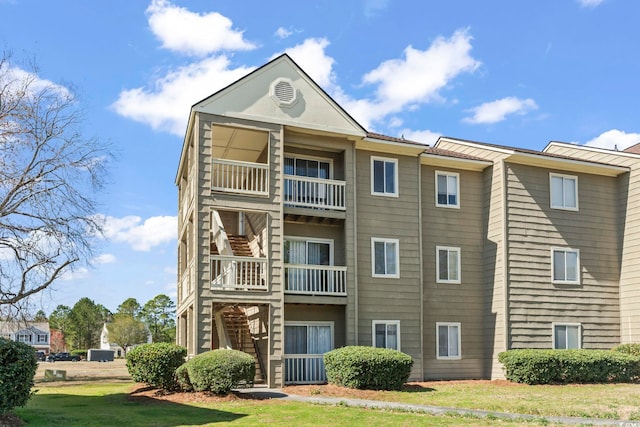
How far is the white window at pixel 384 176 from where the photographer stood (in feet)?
80.0

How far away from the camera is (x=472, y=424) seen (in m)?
13.8

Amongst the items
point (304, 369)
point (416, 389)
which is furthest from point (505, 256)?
point (304, 369)

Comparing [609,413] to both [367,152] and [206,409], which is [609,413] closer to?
[206,409]

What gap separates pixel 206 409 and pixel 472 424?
6.37m

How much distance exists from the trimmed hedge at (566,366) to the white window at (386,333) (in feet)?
12.4

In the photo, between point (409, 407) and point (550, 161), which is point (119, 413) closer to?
point (409, 407)

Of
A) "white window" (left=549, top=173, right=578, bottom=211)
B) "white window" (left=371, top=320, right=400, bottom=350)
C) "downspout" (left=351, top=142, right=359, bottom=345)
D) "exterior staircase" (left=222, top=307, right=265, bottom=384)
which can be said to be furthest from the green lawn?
"white window" (left=549, top=173, right=578, bottom=211)

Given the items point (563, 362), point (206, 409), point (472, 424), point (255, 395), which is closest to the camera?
point (472, 424)

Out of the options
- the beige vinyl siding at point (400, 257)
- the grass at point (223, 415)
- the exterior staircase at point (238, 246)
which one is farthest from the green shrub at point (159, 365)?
the beige vinyl siding at point (400, 257)

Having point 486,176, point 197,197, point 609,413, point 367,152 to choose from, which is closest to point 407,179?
point 367,152

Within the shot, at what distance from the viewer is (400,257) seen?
24141 millimetres

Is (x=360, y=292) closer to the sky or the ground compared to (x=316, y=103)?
closer to the ground

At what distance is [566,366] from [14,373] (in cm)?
1738

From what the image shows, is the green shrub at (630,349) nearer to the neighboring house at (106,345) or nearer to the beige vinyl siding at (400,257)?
the beige vinyl siding at (400,257)
